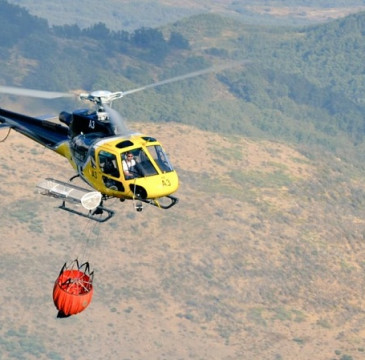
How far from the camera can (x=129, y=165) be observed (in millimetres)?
57562

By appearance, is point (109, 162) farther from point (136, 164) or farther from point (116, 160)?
point (136, 164)

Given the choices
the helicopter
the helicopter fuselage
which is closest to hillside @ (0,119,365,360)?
the helicopter fuselage

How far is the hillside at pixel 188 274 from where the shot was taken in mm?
141625

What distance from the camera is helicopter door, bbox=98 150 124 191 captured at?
57.7 meters

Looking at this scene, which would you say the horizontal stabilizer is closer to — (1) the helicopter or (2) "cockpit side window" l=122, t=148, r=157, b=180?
(1) the helicopter

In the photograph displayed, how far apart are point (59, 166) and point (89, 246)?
24.9m

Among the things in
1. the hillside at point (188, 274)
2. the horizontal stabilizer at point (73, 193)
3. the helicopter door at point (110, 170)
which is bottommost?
the hillside at point (188, 274)

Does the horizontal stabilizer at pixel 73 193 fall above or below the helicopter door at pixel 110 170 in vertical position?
below

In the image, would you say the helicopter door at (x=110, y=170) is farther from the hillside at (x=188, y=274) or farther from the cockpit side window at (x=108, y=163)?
the hillside at (x=188, y=274)

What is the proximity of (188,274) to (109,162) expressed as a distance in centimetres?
10050

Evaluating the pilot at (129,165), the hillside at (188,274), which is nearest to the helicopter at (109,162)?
the pilot at (129,165)

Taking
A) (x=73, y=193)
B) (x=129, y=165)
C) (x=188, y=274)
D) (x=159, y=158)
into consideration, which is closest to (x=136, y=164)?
(x=129, y=165)

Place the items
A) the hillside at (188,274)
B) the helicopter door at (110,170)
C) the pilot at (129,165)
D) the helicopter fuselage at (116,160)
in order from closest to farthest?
the helicopter fuselage at (116,160), the pilot at (129,165), the helicopter door at (110,170), the hillside at (188,274)

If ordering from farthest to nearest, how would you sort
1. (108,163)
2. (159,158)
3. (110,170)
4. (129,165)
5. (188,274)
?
1. (188,274)
2. (108,163)
3. (110,170)
4. (159,158)
5. (129,165)
